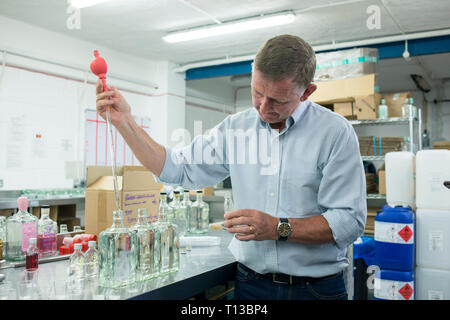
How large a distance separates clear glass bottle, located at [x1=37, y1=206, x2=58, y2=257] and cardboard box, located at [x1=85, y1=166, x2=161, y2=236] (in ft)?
0.53

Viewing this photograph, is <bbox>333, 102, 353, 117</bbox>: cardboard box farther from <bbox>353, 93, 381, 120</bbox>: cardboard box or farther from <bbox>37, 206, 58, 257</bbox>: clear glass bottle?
<bbox>37, 206, 58, 257</bbox>: clear glass bottle

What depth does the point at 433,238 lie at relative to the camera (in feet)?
10.5

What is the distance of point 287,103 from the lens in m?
1.18

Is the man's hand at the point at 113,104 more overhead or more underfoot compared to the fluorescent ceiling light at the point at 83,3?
more underfoot

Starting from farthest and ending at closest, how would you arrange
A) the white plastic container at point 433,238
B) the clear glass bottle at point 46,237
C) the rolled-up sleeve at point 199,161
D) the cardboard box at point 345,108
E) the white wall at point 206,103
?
the white wall at point 206,103, the cardboard box at point 345,108, the white plastic container at point 433,238, the clear glass bottle at point 46,237, the rolled-up sleeve at point 199,161

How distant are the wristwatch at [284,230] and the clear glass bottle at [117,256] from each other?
0.44 metres

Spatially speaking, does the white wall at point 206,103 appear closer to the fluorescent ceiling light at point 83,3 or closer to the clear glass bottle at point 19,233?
the fluorescent ceiling light at point 83,3

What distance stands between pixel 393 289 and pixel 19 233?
288cm

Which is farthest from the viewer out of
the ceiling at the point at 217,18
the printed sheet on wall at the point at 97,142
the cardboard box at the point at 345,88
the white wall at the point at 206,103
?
the white wall at the point at 206,103

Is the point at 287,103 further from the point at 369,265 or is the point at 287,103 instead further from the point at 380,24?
the point at 380,24

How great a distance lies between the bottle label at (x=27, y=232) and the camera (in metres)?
1.51

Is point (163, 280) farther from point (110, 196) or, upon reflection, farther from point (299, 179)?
point (110, 196)

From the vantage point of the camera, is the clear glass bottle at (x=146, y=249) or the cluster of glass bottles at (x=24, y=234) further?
the cluster of glass bottles at (x=24, y=234)

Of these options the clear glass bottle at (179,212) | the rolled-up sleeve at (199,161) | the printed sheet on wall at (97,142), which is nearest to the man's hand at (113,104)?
the rolled-up sleeve at (199,161)
